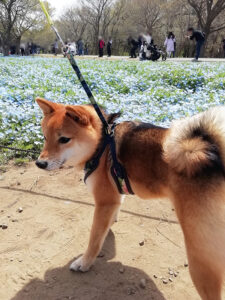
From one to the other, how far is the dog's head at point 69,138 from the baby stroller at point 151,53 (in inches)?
786

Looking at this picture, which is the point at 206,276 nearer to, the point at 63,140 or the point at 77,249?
the point at 77,249

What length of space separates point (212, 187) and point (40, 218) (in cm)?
211

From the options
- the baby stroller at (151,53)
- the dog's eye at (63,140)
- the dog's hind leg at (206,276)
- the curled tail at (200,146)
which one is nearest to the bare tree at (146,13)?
the baby stroller at (151,53)

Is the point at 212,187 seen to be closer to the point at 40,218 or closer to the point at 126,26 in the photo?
the point at 40,218

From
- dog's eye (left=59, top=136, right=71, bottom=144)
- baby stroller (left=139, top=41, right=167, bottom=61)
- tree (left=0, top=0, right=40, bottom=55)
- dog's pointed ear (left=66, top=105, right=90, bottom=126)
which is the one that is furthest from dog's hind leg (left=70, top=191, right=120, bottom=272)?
tree (left=0, top=0, right=40, bottom=55)

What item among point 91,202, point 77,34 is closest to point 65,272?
point 91,202

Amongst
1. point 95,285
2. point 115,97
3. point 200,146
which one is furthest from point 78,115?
point 115,97

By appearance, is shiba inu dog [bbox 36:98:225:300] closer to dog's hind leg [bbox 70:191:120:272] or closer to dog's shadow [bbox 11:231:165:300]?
dog's hind leg [bbox 70:191:120:272]

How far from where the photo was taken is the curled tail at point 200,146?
6.08ft

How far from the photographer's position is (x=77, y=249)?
2.83m

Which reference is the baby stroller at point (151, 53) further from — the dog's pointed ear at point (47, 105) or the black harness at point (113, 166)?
the black harness at point (113, 166)

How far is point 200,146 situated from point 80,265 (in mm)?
1573

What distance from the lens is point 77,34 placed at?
187 ft

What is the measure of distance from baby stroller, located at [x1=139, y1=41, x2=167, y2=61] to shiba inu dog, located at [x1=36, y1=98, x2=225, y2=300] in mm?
19865
